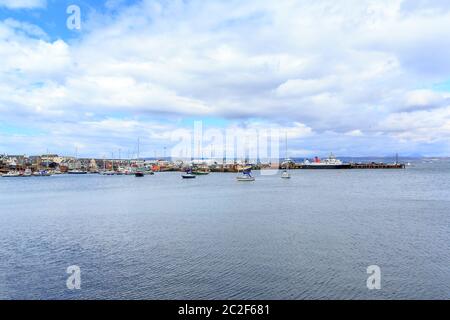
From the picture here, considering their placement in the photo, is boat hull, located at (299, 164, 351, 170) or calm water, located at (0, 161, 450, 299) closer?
calm water, located at (0, 161, 450, 299)

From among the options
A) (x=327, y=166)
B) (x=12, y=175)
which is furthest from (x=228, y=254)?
(x=327, y=166)

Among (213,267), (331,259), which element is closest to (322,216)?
(331,259)

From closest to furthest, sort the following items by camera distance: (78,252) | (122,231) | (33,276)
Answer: (33,276)
(78,252)
(122,231)

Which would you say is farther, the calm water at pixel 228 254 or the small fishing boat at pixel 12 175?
the small fishing boat at pixel 12 175

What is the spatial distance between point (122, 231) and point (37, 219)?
1041 centimetres

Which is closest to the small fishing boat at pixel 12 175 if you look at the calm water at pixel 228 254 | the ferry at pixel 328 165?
the ferry at pixel 328 165

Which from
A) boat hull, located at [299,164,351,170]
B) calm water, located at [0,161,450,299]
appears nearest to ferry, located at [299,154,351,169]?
boat hull, located at [299,164,351,170]

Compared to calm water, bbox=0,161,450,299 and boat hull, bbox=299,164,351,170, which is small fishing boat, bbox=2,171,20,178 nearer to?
boat hull, bbox=299,164,351,170

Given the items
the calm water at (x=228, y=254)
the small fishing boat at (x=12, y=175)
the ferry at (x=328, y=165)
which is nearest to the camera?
the calm water at (x=228, y=254)

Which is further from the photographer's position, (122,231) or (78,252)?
(122,231)

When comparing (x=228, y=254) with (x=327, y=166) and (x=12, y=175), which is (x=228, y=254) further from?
(x=327, y=166)

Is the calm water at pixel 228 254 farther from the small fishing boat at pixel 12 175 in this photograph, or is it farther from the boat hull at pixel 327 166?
the boat hull at pixel 327 166
